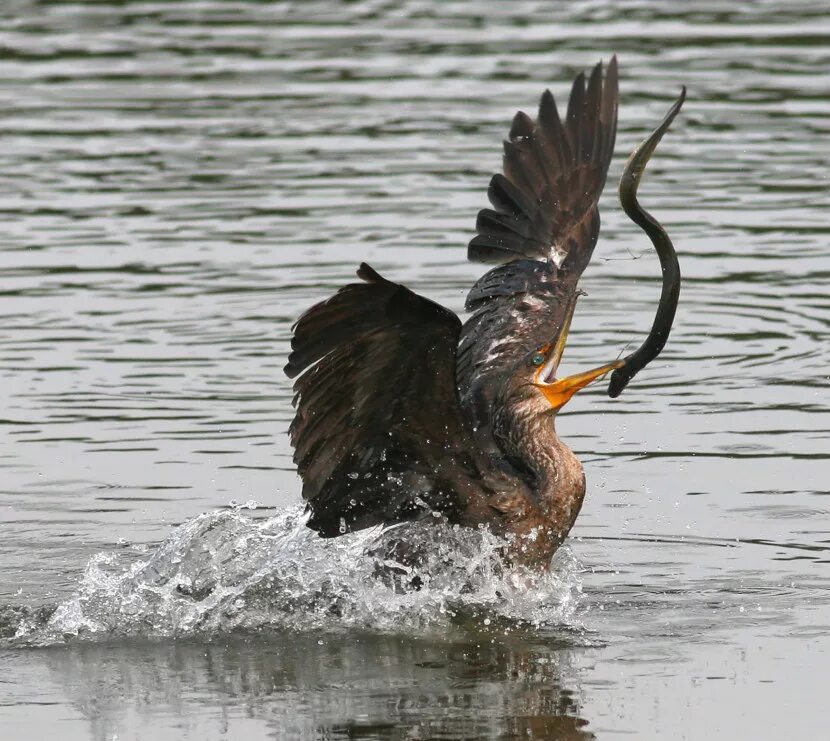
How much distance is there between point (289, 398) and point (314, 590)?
10.1 ft

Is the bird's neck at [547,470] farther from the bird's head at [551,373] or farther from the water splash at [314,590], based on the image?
the water splash at [314,590]

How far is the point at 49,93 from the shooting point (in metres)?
20.8

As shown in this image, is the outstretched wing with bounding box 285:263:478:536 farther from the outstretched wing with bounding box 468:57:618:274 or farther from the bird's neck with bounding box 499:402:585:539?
the outstretched wing with bounding box 468:57:618:274

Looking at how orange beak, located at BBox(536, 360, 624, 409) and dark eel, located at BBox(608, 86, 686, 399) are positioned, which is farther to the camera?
orange beak, located at BBox(536, 360, 624, 409)

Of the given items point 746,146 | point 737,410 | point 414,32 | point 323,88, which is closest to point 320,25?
point 414,32

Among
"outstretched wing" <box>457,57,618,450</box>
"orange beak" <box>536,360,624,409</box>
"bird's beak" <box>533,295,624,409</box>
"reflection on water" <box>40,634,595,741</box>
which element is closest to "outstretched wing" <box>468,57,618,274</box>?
"outstretched wing" <box>457,57,618,450</box>

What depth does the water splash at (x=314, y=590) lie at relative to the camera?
8484mm

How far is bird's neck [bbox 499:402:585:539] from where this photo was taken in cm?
877

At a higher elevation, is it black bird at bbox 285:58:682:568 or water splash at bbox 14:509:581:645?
black bird at bbox 285:58:682:568

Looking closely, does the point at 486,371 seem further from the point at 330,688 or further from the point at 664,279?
the point at 330,688

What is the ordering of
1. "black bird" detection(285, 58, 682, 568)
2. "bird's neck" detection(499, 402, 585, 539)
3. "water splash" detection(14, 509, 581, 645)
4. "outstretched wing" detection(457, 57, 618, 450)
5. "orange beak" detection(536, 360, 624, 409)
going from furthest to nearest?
"outstretched wing" detection(457, 57, 618, 450) → "bird's neck" detection(499, 402, 585, 539) → "orange beak" detection(536, 360, 624, 409) → "water splash" detection(14, 509, 581, 645) → "black bird" detection(285, 58, 682, 568)

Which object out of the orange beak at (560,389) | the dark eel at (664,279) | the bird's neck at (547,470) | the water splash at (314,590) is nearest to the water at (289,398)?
the water splash at (314,590)

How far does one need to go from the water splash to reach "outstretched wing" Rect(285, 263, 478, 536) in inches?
10.2

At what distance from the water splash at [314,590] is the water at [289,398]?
0.02 m
